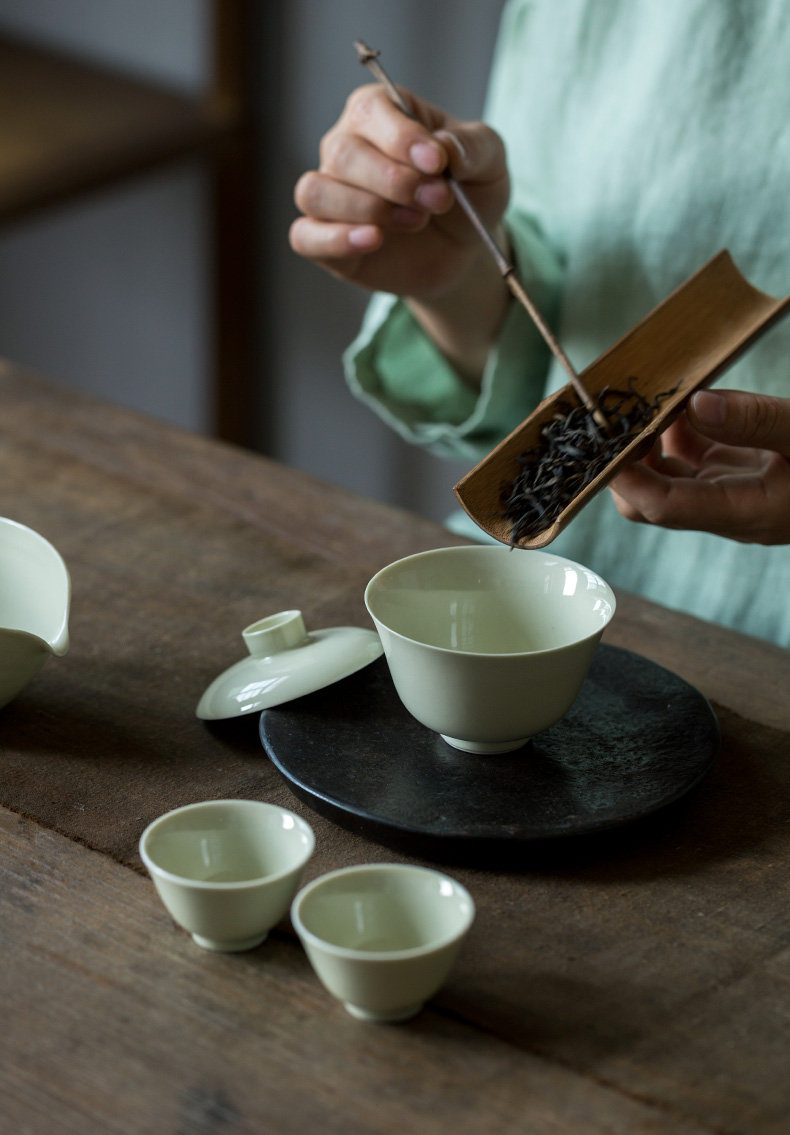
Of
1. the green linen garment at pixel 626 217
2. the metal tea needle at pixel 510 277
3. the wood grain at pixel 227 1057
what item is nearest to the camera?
the wood grain at pixel 227 1057

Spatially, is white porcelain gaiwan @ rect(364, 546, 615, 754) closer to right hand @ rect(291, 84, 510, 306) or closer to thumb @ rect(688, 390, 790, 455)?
thumb @ rect(688, 390, 790, 455)

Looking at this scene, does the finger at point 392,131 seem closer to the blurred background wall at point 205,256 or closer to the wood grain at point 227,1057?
the wood grain at point 227,1057

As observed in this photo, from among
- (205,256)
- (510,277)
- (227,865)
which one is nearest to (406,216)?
(510,277)

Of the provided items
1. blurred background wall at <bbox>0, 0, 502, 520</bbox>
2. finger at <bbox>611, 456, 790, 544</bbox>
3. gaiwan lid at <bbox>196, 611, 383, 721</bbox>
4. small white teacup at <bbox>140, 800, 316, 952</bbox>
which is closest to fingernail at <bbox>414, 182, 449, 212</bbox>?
finger at <bbox>611, 456, 790, 544</bbox>

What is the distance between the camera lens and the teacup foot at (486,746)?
2.48 ft

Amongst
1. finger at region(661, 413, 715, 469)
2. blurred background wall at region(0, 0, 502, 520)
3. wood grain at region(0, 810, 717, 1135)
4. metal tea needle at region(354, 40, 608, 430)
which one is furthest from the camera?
blurred background wall at region(0, 0, 502, 520)

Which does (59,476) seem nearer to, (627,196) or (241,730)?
(241,730)

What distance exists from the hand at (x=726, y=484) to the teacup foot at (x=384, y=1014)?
0.45 metres

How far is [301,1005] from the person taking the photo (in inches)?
22.7

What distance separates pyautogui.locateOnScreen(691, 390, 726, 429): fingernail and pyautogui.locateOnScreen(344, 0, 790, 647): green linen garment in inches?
17.9

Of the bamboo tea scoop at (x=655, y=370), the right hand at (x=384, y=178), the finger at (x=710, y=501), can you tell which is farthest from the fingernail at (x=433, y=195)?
the finger at (x=710, y=501)

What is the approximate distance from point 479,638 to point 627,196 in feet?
2.40

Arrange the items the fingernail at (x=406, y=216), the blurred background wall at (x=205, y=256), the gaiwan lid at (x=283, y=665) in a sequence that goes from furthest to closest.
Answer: the blurred background wall at (x=205, y=256) < the fingernail at (x=406, y=216) < the gaiwan lid at (x=283, y=665)

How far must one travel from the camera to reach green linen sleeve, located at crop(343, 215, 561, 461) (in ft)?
4.55
